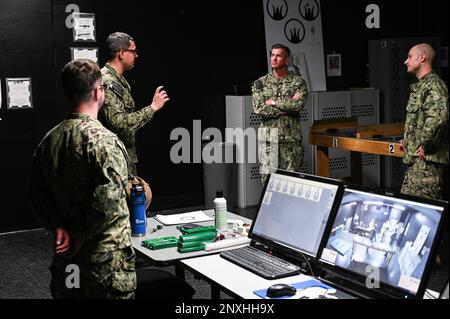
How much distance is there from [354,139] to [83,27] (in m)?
2.84

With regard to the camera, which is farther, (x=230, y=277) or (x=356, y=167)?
(x=356, y=167)

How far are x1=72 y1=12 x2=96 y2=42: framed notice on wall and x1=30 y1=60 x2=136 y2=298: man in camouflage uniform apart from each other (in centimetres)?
382

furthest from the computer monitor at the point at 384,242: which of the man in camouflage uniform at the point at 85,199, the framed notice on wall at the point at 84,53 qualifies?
the framed notice on wall at the point at 84,53

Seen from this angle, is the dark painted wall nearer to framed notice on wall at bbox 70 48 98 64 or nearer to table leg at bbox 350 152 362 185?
framed notice on wall at bbox 70 48 98 64

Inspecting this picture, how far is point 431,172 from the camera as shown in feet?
15.3

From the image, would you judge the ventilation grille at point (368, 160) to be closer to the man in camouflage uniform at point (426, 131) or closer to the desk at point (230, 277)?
the man in camouflage uniform at point (426, 131)

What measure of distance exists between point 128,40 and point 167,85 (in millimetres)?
2178

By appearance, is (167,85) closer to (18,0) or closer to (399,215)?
(18,0)

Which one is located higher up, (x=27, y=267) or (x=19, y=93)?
(x=19, y=93)

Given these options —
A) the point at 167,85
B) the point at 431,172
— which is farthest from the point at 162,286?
the point at 167,85

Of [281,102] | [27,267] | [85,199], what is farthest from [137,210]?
[281,102]

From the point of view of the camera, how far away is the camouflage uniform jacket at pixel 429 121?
179 inches

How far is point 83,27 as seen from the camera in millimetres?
6062

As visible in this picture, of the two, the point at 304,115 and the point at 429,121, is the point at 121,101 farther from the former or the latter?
the point at 304,115
